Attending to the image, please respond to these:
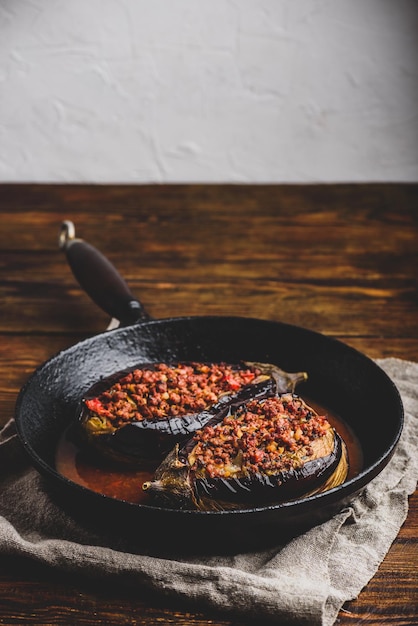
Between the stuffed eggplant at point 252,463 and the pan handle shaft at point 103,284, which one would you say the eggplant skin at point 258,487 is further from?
the pan handle shaft at point 103,284

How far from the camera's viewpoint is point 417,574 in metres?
1.39

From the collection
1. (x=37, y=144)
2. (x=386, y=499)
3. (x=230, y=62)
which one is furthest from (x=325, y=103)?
(x=386, y=499)

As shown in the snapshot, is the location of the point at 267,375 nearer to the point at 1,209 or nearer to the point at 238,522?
the point at 238,522

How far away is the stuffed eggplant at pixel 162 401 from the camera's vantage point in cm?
158

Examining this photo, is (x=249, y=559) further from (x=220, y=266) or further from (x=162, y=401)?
(x=220, y=266)

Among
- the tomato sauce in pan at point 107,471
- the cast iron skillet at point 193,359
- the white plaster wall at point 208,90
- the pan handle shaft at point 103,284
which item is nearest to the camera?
the cast iron skillet at point 193,359

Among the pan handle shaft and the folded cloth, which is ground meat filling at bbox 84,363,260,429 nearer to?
the folded cloth

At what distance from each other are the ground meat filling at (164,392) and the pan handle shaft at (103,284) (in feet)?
1.15

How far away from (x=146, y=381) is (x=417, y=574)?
2.16 feet

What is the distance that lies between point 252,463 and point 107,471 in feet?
1.18

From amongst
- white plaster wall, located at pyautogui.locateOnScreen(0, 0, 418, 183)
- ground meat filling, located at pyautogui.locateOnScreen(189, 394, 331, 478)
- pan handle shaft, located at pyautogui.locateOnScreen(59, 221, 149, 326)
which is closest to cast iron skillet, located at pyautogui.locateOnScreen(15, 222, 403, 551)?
pan handle shaft, located at pyautogui.locateOnScreen(59, 221, 149, 326)

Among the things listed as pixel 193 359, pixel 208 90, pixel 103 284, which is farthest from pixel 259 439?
pixel 208 90

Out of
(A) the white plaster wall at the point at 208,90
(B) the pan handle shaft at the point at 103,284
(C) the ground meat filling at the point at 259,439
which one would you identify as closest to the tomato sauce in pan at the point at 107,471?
(C) the ground meat filling at the point at 259,439

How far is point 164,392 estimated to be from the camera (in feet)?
5.46
